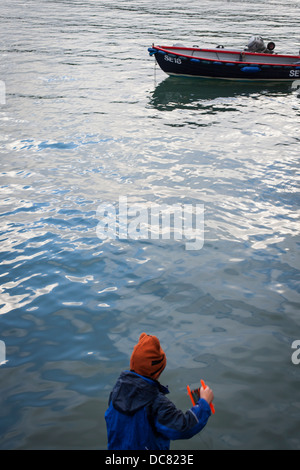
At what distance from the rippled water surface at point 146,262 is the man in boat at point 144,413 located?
150cm

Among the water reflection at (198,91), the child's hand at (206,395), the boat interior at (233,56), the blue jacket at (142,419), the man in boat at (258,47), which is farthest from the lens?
the boat interior at (233,56)

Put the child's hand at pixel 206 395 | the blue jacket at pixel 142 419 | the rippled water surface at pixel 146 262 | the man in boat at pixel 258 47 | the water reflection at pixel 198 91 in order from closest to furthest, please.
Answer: the blue jacket at pixel 142 419
the child's hand at pixel 206 395
the rippled water surface at pixel 146 262
the water reflection at pixel 198 91
the man in boat at pixel 258 47

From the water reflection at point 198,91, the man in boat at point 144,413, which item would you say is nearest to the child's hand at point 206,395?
the man in boat at point 144,413

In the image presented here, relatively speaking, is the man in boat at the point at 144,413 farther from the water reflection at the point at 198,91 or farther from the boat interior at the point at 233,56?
the boat interior at the point at 233,56

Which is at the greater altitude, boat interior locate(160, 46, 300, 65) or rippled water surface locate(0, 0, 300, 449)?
boat interior locate(160, 46, 300, 65)

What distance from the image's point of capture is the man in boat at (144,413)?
2896 mm

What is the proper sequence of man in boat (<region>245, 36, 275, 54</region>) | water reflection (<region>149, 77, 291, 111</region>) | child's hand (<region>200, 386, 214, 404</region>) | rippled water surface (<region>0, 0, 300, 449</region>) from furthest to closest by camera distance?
man in boat (<region>245, 36, 275, 54</region>), water reflection (<region>149, 77, 291, 111</region>), rippled water surface (<region>0, 0, 300, 449</region>), child's hand (<region>200, 386, 214, 404</region>)

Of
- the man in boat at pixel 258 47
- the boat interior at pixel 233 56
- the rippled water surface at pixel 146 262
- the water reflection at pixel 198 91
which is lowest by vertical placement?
the rippled water surface at pixel 146 262

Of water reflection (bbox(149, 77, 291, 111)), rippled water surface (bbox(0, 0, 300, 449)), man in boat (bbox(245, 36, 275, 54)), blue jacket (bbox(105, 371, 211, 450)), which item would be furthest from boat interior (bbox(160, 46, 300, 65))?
blue jacket (bbox(105, 371, 211, 450))

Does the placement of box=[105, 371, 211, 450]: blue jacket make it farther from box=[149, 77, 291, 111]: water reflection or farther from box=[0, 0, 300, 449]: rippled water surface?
box=[149, 77, 291, 111]: water reflection

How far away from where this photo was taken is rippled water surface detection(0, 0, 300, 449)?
4723mm

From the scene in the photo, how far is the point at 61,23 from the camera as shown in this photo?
3350 cm
